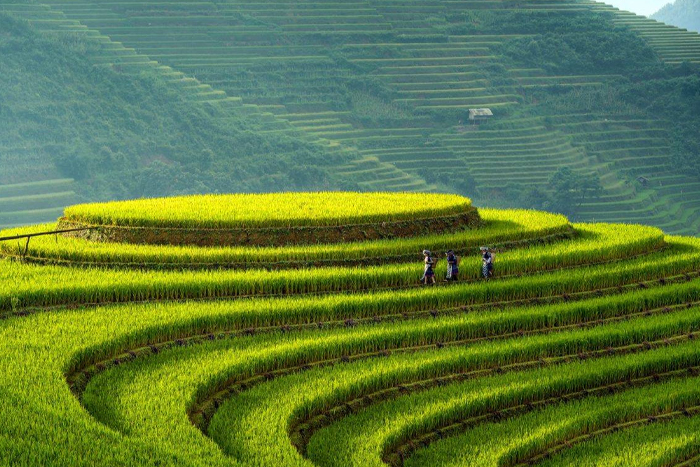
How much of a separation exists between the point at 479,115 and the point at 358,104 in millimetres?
8212

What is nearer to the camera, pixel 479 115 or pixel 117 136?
pixel 117 136

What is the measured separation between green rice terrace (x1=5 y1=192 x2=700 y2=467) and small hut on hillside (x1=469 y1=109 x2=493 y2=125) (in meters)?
57.3

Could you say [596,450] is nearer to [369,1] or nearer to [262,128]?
[262,128]

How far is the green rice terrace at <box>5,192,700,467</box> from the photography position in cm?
1282

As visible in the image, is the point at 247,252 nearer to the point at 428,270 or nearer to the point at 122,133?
the point at 428,270

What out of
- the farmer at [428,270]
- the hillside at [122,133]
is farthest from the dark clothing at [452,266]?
the hillside at [122,133]

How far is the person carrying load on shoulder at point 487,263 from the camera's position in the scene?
19.0m

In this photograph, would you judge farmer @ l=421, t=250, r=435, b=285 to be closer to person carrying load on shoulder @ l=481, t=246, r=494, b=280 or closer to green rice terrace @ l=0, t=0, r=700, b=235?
person carrying load on shoulder @ l=481, t=246, r=494, b=280

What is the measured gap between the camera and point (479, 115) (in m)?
80.6

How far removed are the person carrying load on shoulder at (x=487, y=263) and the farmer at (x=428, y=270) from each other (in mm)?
816

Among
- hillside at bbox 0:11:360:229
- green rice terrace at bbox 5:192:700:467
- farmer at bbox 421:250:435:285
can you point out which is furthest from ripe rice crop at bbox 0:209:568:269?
hillside at bbox 0:11:360:229

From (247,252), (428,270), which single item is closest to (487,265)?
(428,270)

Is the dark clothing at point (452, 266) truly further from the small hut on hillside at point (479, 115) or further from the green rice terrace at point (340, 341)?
the small hut on hillside at point (479, 115)

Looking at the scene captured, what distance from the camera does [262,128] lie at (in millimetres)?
79750
